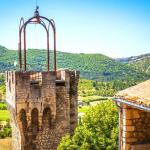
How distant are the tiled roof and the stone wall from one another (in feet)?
0.85

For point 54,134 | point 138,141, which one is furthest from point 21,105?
point 138,141

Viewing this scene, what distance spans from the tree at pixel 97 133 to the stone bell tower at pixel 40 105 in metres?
0.75

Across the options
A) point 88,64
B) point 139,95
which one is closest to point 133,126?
point 139,95

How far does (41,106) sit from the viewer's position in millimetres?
18578

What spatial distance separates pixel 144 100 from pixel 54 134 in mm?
12430

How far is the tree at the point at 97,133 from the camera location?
18516 mm

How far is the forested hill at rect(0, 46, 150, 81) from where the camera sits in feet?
559

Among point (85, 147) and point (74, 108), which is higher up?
point (74, 108)

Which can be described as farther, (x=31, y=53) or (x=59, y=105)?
(x=31, y=53)

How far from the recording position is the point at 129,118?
7.93 meters

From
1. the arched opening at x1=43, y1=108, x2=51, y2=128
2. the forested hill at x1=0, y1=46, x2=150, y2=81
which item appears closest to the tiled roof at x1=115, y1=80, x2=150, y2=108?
the arched opening at x1=43, y1=108, x2=51, y2=128

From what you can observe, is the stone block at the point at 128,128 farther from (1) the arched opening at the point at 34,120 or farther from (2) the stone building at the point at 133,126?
(1) the arched opening at the point at 34,120

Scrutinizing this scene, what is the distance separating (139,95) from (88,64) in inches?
6878

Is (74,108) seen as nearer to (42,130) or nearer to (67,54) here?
(42,130)
